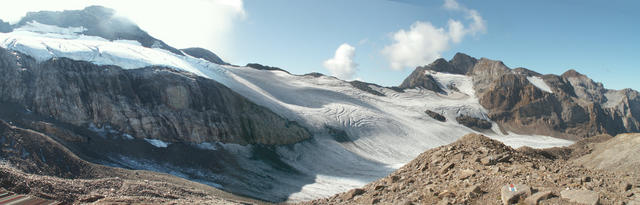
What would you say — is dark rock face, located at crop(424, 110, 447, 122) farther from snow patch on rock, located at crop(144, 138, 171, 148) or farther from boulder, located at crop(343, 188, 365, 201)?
boulder, located at crop(343, 188, 365, 201)

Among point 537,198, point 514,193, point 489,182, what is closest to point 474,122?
point 489,182

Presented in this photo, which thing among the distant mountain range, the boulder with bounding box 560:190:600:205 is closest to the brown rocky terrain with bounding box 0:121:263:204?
the distant mountain range

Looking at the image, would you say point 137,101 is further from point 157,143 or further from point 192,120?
point 157,143

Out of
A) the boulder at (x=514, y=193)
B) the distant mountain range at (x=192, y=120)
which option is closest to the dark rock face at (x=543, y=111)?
the distant mountain range at (x=192, y=120)

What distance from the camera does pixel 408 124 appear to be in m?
75.5

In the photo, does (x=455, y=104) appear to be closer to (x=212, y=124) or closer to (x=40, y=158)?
(x=212, y=124)

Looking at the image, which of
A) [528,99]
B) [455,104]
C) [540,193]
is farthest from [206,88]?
[528,99]

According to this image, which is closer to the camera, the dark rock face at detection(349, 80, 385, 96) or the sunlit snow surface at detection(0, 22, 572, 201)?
the sunlit snow surface at detection(0, 22, 572, 201)

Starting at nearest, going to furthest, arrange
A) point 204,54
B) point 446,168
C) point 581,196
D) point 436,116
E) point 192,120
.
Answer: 1. point 581,196
2. point 446,168
3. point 192,120
4. point 436,116
5. point 204,54

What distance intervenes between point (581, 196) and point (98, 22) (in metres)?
98.1

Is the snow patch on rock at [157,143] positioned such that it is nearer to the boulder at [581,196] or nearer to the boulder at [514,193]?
the boulder at [514,193]

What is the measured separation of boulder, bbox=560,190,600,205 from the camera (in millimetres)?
7277

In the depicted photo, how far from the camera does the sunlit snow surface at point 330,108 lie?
45.1 m

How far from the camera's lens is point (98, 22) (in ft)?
286
